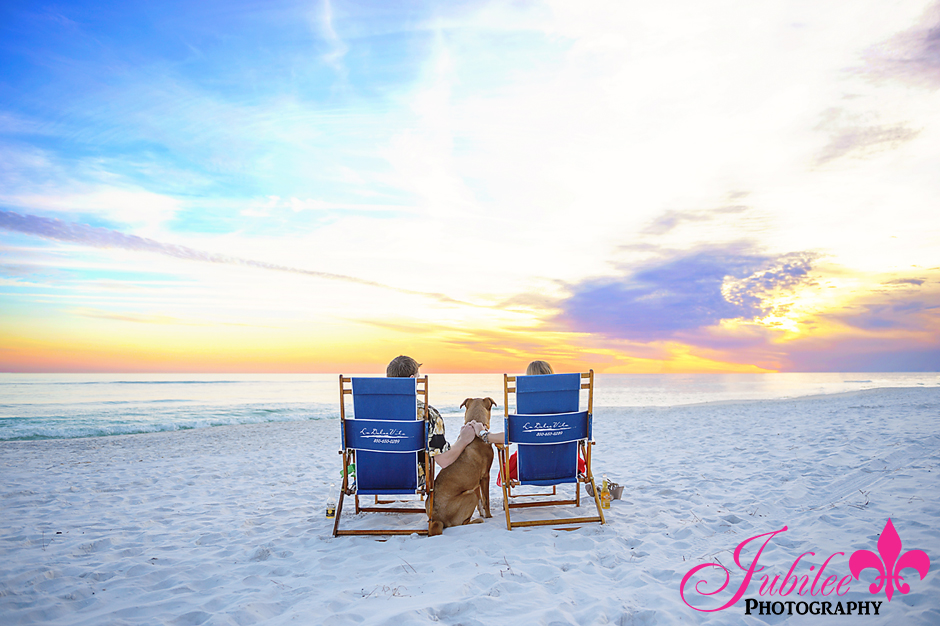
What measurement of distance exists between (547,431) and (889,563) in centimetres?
229

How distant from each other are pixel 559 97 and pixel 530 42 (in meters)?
1.33

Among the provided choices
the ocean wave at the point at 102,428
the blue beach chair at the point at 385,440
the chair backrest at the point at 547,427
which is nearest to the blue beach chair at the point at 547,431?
the chair backrest at the point at 547,427

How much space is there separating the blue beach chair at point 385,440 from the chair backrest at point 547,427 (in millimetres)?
815

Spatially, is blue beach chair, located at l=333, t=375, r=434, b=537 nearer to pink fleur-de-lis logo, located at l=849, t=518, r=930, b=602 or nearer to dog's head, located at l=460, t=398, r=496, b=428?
dog's head, located at l=460, t=398, r=496, b=428

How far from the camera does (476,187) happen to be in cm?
1123

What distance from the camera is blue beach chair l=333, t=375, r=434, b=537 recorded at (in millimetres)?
3773

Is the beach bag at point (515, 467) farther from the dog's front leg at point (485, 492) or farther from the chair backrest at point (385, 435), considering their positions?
the chair backrest at point (385, 435)

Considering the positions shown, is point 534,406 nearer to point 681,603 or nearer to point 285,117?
point 681,603

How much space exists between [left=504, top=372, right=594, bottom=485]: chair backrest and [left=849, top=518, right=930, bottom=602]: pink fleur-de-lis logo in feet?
6.24

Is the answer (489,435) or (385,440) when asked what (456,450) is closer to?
(489,435)

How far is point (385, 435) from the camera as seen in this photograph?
380 cm

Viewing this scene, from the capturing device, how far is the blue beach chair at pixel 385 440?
3.77 m

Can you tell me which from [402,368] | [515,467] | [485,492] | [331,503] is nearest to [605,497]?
[515,467]

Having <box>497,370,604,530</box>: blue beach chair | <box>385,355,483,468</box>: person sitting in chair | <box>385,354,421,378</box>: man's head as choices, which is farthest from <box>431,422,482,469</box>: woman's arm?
<box>385,354,421,378</box>: man's head
